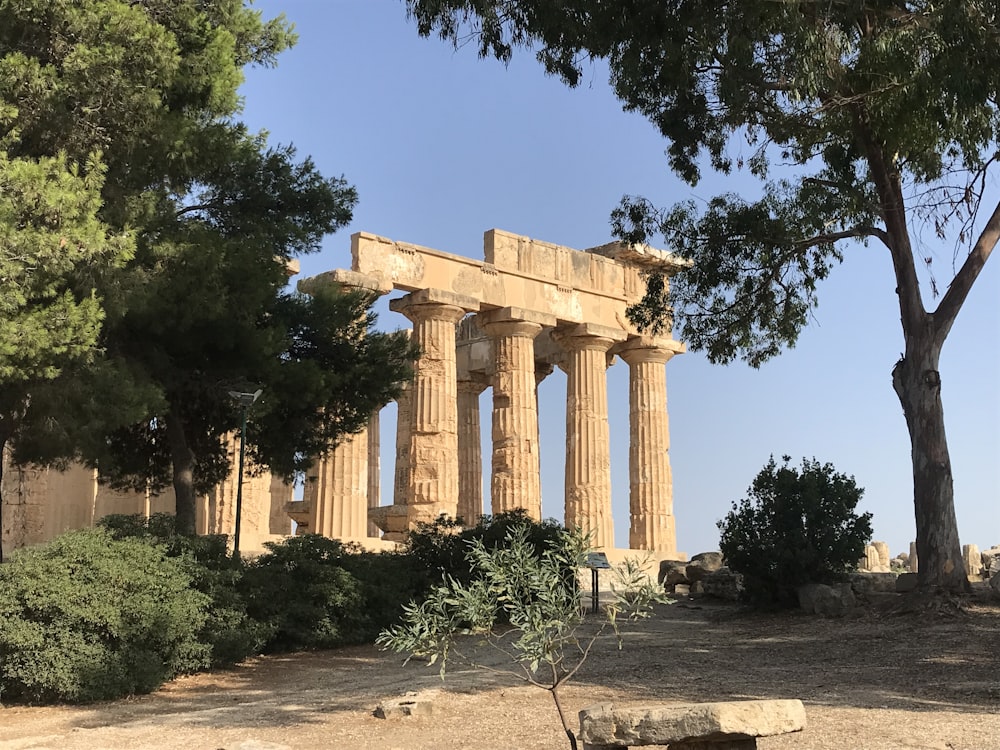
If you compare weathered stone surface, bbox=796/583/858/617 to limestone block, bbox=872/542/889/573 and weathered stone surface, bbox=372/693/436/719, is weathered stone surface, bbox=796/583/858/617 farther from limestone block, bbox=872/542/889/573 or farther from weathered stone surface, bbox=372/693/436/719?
limestone block, bbox=872/542/889/573

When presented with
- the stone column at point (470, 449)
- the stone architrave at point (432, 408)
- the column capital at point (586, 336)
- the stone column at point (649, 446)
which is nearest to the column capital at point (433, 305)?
the stone architrave at point (432, 408)

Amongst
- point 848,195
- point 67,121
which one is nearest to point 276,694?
point 67,121

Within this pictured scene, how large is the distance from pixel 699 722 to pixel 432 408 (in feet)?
65.6

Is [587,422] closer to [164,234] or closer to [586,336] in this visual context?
[586,336]

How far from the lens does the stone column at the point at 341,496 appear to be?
24.8 meters

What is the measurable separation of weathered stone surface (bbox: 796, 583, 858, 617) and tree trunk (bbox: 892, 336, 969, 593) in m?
1.29

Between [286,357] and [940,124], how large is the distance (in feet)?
34.7

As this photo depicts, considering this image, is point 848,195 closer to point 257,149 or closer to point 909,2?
point 909,2

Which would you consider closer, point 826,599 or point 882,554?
point 826,599

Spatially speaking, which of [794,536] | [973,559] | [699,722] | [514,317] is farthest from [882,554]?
[699,722]

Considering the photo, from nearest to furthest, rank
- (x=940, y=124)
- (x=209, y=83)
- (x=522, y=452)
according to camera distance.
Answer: (x=940, y=124) → (x=209, y=83) → (x=522, y=452)

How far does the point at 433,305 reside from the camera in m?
26.2

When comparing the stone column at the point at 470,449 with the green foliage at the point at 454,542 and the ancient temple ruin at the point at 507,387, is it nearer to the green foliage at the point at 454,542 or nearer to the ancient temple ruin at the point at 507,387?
the ancient temple ruin at the point at 507,387

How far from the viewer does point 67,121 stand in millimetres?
14531
